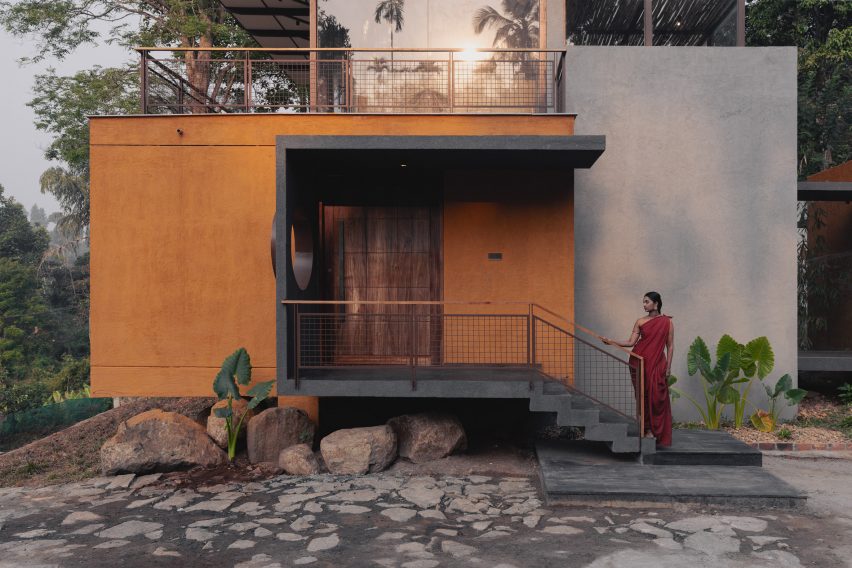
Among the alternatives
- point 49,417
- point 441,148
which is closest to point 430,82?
point 441,148

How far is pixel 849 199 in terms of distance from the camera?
11.7 m

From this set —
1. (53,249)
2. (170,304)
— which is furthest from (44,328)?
(170,304)

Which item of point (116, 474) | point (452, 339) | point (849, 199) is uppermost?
point (849, 199)

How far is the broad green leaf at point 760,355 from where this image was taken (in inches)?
368

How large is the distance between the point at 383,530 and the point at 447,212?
15.9 ft

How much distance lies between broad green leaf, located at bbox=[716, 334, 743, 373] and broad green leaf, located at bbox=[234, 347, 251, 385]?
694 centimetres

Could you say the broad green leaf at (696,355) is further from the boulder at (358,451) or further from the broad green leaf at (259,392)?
the broad green leaf at (259,392)

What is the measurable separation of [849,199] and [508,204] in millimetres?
7174

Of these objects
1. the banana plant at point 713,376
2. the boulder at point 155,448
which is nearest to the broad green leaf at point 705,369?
the banana plant at point 713,376

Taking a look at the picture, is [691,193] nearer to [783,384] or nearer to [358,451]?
[783,384]

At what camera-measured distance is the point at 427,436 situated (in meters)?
8.30

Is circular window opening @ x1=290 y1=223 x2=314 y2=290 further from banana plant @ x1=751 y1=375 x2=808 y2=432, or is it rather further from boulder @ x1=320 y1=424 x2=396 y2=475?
banana plant @ x1=751 y1=375 x2=808 y2=432

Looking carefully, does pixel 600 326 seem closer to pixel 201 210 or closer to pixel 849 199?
pixel 849 199

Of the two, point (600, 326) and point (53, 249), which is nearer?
point (600, 326)
